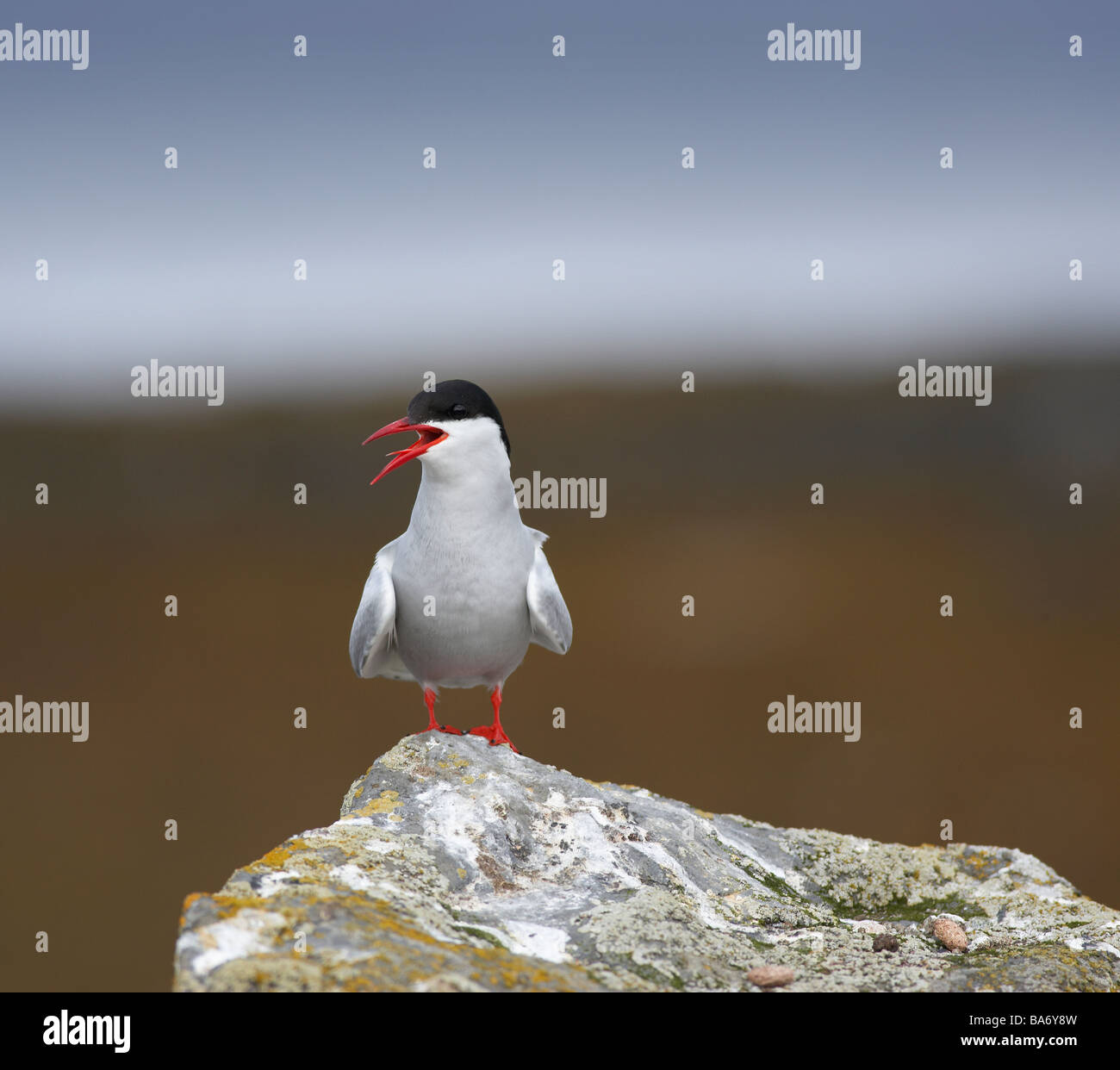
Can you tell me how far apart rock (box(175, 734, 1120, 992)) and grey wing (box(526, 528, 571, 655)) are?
2.86 feet

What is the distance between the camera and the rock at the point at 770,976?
324cm

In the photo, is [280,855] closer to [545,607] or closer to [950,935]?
[545,607]

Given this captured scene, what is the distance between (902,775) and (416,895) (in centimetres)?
1324

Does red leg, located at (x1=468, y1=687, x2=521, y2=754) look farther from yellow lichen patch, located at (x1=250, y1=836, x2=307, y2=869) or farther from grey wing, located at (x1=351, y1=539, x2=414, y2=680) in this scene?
yellow lichen patch, located at (x1=250, y1=836, x2=307, y2=869)

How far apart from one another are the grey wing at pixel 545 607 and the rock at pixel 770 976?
8.42 feet

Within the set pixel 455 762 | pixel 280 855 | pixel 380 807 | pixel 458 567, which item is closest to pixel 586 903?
pixel 380 807

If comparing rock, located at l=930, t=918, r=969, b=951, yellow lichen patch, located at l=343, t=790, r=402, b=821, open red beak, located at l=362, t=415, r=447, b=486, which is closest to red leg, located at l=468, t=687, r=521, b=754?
yellow lichen patch, located at l=343, t=790, r=402, b=821

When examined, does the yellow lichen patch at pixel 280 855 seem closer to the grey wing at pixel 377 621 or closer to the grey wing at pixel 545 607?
the grey wing at pixel 377 621

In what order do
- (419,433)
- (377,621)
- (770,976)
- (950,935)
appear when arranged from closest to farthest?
(770,976) → (950,935) → (419,433) → (377,621)

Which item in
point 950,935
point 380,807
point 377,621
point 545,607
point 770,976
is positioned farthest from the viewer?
point 545,607

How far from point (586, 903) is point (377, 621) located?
2.32 meters

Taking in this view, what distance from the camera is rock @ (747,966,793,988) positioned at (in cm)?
324

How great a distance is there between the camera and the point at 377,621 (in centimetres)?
551

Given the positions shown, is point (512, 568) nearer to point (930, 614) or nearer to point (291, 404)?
point (930, 614)
